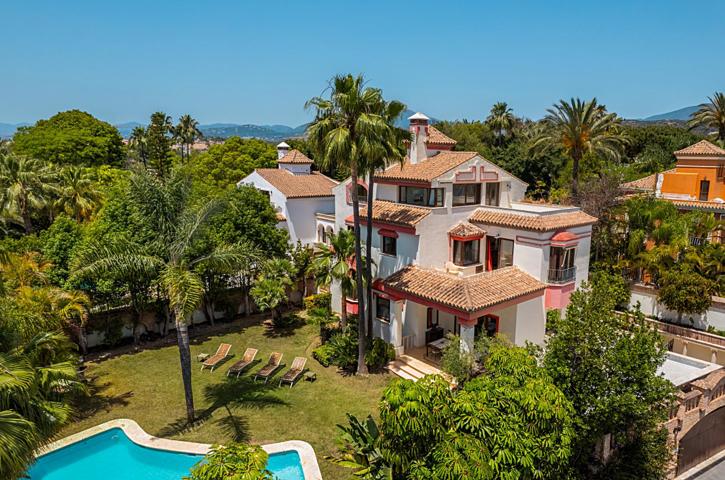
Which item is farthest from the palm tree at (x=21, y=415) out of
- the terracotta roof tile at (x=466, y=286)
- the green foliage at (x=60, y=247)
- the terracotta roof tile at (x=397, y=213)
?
the terracotta roof tile at (x=397, y=213)

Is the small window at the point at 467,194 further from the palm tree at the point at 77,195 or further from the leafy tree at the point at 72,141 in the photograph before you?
the leafy tree at the point at 72,141

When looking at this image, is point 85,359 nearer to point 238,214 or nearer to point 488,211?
point 238,214

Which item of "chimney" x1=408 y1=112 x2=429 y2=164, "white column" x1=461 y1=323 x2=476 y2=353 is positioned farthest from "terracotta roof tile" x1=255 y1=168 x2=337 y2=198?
"white column" x1=461 y1=323 x2=476 y2=353

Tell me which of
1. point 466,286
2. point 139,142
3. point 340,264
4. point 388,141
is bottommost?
point 466,286

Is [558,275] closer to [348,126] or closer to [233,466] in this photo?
[348,126]

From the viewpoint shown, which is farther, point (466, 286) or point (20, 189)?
point (20, 189)

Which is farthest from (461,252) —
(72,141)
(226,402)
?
(72,141)

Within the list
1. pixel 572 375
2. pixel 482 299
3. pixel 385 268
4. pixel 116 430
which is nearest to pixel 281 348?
pixel 385 268

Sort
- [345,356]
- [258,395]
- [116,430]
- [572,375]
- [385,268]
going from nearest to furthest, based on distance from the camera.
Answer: [572,375] → [116,430] → [258,395] → [345,356] → [385,268]
